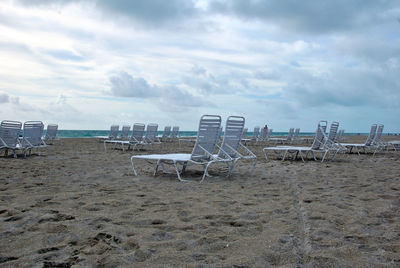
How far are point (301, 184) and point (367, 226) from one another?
2154mm

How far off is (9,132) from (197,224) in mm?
7185

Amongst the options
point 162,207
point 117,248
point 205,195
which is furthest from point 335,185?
point 117,248

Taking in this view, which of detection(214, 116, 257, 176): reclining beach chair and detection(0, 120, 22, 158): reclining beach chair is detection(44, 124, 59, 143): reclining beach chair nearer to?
detection(0, 120, 22, 158): reclining beach chair

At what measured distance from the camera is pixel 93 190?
4305 mm

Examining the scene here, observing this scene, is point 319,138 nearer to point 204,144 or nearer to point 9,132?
point 204,144

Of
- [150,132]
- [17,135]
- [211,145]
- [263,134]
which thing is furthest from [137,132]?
[263,134]

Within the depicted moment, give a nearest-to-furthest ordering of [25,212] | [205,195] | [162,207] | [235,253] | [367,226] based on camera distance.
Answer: [235,253], [367,226], [25,212], [162,207], [205,195]

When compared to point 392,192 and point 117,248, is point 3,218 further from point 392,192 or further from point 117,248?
point 392,192

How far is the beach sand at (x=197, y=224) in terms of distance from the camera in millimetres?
2157

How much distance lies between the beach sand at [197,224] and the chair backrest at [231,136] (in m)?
1.06

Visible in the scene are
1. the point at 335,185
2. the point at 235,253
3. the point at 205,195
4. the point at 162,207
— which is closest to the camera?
the point at 235,253

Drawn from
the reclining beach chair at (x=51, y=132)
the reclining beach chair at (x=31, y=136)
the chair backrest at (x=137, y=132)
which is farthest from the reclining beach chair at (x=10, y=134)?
the reclining beach chair at (x=51, y=132)

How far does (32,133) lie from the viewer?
28.9ft

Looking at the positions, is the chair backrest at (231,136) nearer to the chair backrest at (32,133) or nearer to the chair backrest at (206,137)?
the chair backrest at (206,137)
